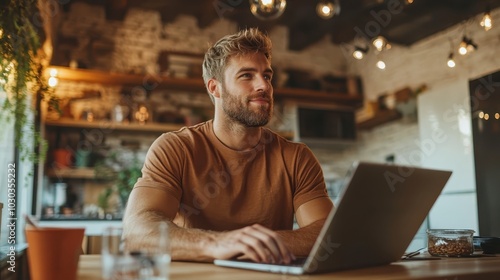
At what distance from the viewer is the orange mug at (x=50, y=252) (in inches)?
36.5

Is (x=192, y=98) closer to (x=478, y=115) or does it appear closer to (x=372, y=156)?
(x=372, y=156)

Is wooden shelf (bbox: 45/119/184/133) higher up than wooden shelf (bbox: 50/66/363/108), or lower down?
lower down

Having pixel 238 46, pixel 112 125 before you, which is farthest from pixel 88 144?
pixel 238 46

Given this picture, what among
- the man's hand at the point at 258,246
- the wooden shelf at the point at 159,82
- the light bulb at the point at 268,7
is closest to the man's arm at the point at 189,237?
the man's hand at the point at 258,246

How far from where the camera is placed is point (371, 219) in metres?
1.13

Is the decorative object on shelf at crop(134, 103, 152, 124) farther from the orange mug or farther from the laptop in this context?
the orange mug

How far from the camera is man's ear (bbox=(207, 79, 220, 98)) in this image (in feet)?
7.25

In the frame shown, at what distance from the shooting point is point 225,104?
2109mm

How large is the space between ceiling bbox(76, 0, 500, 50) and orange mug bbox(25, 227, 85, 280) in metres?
3.81

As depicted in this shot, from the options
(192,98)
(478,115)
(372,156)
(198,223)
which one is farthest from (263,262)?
(372,156)

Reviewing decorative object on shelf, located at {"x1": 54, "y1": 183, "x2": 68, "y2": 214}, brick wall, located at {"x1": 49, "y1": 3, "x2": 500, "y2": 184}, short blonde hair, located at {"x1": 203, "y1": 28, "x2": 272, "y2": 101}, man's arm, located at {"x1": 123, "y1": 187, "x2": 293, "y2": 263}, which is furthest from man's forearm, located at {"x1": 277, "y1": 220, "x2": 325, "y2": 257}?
decorative object on shelf, located at {"x1": 54, "y1": 183, "x2": 68, "y2": 214}

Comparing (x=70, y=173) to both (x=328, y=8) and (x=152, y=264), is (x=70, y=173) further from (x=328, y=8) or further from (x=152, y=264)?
(x=152, y=264)

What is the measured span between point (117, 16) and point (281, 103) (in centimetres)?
199

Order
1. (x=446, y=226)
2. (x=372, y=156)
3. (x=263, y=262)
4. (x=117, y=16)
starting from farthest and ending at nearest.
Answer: (x=372, y=156) → (x=117, y=16) → (x=446, y=226) → (x=263, y=262)
